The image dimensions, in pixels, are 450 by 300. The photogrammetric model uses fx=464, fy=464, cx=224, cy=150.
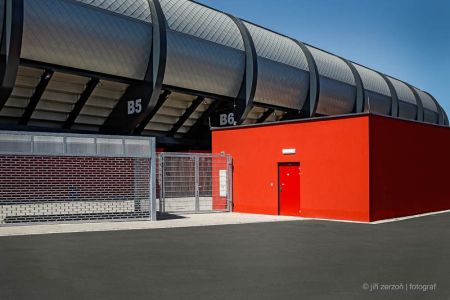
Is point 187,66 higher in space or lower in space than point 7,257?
Answer: higher

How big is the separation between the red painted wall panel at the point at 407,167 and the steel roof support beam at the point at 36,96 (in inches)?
562

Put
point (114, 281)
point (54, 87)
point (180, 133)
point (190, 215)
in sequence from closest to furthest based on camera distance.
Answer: point (114, 281)
point (190, 215)
point (54, 87)
point (180, 133)

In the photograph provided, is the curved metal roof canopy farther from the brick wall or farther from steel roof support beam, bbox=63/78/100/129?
the brick wall

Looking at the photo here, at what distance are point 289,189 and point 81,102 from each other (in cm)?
1202

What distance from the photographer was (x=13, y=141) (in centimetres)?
1358

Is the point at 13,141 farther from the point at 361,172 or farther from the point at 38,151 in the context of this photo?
the point at 361,172

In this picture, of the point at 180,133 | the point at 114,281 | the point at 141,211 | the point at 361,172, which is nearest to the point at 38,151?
the point at 141,211

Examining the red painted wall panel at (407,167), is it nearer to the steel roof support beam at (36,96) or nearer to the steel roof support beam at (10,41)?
the steel roof support beam at (10,41)

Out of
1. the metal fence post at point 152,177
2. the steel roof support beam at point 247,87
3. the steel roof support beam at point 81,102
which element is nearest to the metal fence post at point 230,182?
the metal fence post at point 152,177

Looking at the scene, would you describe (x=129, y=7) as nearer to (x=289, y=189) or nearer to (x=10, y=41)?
(x=10, y=41)

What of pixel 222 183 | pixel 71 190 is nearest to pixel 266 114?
pixel 222 183

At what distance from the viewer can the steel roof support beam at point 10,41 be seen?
18.7 metres

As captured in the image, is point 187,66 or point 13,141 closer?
point 13,141

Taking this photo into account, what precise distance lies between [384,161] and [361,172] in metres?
1.28
